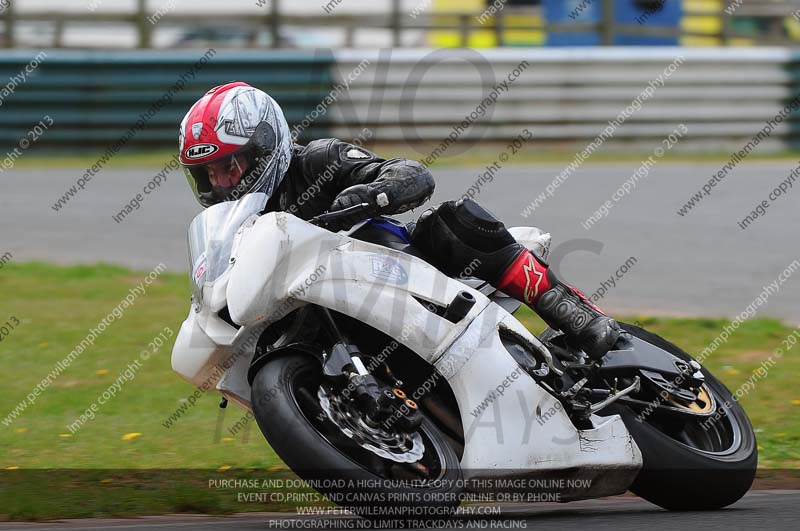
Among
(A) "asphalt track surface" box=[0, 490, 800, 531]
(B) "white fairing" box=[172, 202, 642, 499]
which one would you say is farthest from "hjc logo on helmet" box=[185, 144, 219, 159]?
(A) "asphalt track surface" box=[0, 490, 800, 531]

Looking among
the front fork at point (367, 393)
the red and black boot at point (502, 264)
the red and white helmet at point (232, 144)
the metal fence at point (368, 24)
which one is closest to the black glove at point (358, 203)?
the red and black boot at point (502, 264)

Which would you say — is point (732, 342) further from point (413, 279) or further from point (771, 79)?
point (771, 79)

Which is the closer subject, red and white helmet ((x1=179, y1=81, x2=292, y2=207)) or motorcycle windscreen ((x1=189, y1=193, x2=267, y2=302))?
motorcycle windscreen ((x1=189, y1=193, x2=267, y2=302))

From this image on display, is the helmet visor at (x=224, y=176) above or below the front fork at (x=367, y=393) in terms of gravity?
above

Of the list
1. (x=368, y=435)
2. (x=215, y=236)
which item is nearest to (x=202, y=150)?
(x=215, y=236)

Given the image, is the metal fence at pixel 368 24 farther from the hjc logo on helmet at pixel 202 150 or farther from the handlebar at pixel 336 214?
the handlebar at pixel 336 214

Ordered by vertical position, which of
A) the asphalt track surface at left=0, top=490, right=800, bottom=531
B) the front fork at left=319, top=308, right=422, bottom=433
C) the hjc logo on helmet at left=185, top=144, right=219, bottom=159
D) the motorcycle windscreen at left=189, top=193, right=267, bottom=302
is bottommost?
the asphalt track surface at left=0, top=490, right=800, bottom=531

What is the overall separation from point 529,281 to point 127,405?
10.2 feet

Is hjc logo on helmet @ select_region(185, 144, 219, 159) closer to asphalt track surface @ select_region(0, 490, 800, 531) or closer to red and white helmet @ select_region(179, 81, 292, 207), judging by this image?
red and white helmet @ select_region(179, 81, 292, 207)

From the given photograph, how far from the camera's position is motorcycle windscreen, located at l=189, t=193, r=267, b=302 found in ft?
15.0

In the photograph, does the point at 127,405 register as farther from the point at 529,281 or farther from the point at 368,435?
the point at 368,435

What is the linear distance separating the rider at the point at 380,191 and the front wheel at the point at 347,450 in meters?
0.69

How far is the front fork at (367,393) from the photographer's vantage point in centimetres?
430

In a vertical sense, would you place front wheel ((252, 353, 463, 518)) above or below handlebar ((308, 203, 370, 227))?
below
